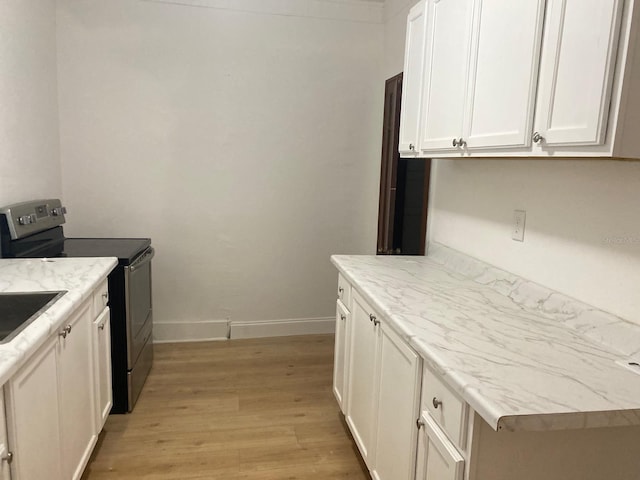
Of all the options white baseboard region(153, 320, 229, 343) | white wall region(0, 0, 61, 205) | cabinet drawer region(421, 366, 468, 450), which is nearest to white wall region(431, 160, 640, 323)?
cabinet drawer region(421, 366, 468, 450)

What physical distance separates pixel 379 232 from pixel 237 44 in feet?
5.65

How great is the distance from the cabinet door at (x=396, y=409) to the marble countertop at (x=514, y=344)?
0.35 feet

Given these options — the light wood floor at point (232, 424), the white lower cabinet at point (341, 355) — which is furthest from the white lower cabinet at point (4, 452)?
the white lower cabinet at point (341, 355)

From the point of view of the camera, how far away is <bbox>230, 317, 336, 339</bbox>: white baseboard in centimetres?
378

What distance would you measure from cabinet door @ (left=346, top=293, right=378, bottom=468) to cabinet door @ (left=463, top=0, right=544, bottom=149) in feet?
2.84

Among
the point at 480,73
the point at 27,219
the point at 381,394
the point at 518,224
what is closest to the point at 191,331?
the point at 27,219

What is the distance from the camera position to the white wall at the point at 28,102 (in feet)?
8.21

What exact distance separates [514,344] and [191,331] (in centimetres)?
280

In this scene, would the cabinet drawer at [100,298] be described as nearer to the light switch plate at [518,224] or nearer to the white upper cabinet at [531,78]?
the white upper cabinet at [531,78]

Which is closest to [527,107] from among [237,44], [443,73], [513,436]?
[443,73]

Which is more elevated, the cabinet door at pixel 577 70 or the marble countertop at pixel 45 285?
the cabinet door at pixel 577 70

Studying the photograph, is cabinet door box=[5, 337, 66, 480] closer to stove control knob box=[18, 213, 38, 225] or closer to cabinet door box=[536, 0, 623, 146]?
stove control knob box=[18, 213, 38, 225]

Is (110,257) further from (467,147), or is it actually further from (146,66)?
(467,147)

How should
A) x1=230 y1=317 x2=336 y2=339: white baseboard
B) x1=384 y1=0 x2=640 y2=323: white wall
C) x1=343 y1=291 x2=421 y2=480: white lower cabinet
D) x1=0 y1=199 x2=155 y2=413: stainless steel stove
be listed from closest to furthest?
x1=384 y1=0 x2=640 y2=323: white wall
x1=343 y1=291 x2=421 y2=480: white lower cabinet
x1=0 y1=199 x2=155 y2=413: stainless steel stove
x1=230 y1=317 x2=336 y2=339: white baseboard
